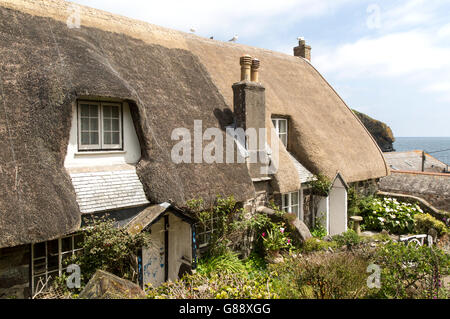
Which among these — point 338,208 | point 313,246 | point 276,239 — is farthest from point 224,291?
point 338,208

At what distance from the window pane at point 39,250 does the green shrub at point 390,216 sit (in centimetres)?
1234

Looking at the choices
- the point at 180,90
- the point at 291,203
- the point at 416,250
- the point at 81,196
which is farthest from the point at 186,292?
the point at 291,203

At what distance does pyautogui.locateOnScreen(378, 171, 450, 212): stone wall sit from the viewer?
15410 mm

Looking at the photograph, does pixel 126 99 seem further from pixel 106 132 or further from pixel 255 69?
pixel 255 69

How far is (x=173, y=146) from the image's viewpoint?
813 cm

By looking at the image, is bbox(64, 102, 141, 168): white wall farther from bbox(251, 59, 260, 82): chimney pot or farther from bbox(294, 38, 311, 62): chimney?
bbox(294, 38, 311, 62): chimney

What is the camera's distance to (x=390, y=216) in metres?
13.4

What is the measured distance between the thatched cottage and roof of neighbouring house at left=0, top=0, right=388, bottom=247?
0.09ft

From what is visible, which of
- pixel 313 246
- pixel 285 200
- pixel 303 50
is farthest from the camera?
pixel 303 50

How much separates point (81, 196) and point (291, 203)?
7.46 metres

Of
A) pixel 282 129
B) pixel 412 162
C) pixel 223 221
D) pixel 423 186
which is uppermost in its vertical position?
pixel 282 129

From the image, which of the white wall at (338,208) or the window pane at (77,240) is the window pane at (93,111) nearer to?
the window pane at (77,240)

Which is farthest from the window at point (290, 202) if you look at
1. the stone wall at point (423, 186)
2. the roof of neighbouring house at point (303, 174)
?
the stone wall at point (423, 186)

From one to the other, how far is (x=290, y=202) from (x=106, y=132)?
6.95 metres
